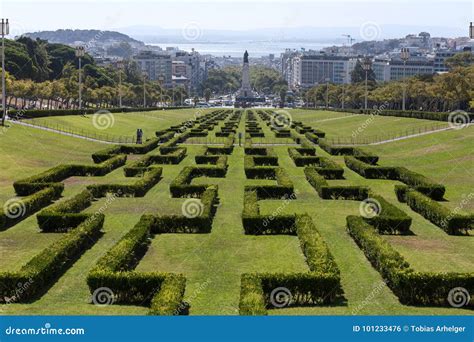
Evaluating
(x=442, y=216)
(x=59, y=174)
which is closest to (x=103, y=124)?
(x=59, y=174)

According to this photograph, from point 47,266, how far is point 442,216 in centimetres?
1928

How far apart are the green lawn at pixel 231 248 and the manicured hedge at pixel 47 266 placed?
38 cm

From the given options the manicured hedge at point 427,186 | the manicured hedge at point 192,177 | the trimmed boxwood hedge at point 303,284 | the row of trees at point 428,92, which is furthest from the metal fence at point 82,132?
the trimmed boxwood hedge at point 303,284

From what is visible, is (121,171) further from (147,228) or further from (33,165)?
(147,228)

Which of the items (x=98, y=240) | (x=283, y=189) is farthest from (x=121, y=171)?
(x=98, y=240)

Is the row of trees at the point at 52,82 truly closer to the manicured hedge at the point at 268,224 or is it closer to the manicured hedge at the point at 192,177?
the manicured hedge at the point at 192,177

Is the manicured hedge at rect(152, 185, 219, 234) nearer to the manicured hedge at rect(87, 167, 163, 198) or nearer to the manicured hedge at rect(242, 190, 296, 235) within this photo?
the manicured hedge at rect(242, 190, 296, 235)

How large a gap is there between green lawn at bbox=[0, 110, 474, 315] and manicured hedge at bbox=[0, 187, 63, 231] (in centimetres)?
75

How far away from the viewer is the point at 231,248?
25875mm

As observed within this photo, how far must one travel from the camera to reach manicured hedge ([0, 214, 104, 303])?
19.1 m

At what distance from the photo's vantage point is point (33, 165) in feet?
158

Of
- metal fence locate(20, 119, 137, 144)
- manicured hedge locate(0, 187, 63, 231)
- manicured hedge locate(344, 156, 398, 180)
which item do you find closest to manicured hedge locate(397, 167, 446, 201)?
manicured hedge locate(344, 156, 398, 180)

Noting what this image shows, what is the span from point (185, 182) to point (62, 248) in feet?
59.6

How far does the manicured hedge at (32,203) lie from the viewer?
29375mm
